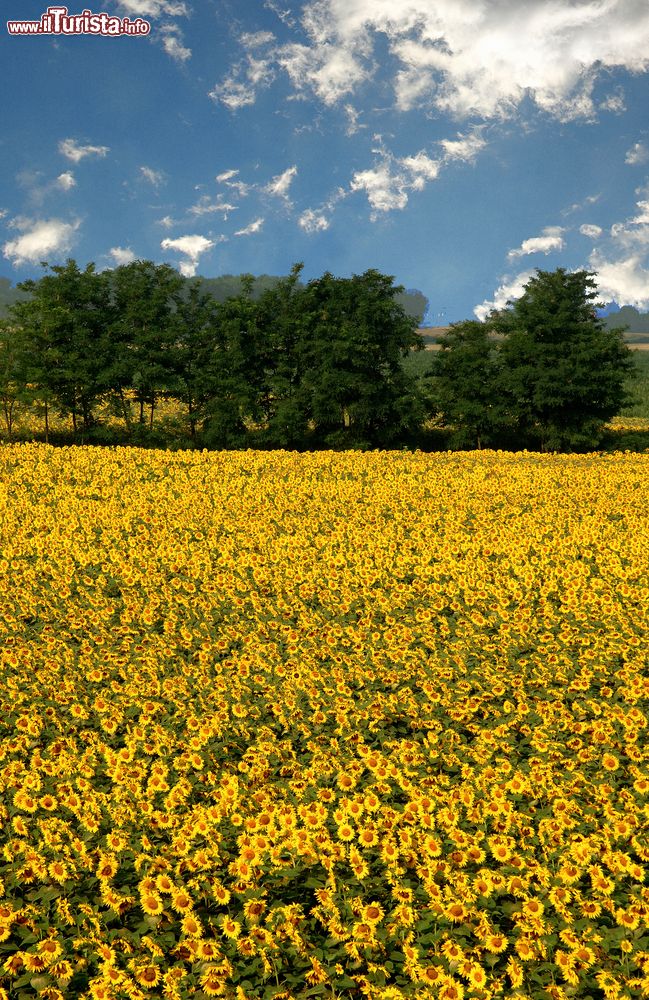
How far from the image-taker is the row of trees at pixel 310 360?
37969 millimetres

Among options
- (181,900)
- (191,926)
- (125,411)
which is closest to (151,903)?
(181,900)

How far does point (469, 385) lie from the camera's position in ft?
130

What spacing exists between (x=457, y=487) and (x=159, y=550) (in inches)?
357

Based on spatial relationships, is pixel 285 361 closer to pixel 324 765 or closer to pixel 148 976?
pixel 324 765

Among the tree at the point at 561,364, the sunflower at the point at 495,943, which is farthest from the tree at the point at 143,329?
the sunflower at the point at 495,943

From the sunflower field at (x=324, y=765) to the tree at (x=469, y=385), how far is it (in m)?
28.1

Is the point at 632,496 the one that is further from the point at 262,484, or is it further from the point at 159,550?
the point at 159,550

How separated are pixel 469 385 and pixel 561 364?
5.46m

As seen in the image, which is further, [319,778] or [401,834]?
[319,778]

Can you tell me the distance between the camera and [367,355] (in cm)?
3850

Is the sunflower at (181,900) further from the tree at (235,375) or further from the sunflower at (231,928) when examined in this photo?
the tree at (235,375)

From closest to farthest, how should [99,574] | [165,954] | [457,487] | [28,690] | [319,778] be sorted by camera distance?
[165,954] < [319,778] < [28,690] < [99,574] < [457,487]

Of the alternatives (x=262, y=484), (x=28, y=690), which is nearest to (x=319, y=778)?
(x=28, y=690)

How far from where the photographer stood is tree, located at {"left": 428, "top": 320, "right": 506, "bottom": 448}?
39.7 m
